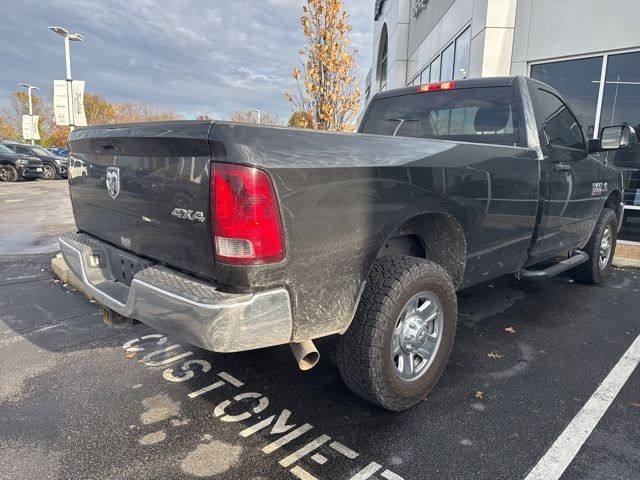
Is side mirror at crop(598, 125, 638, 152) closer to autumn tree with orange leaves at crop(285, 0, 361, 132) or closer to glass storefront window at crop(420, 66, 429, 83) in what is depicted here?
autumn tree with orange leaves at crop(285, 0, 361, 132)

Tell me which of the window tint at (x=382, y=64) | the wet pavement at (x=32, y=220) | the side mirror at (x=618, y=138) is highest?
the window tint at (x=382, y=64)

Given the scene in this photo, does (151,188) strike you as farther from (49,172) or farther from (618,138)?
(49,172)

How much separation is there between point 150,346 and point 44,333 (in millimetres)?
993

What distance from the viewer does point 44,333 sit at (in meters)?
3.86

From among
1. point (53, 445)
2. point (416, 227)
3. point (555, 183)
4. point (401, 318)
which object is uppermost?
point (555, 183)

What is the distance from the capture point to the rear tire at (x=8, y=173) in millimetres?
20219

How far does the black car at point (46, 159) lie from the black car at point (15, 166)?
2.95 feet

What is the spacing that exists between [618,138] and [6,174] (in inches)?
909

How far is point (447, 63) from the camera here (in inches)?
497

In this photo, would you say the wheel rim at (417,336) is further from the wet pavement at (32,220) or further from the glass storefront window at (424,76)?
the glass storefront window at (424,76)

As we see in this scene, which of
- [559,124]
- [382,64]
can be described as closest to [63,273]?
[559,124]

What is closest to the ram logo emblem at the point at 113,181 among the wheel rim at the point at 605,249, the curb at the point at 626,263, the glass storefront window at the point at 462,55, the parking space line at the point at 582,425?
the parking space line at the point at 582,425

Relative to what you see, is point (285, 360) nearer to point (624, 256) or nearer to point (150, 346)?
point (150, 346)

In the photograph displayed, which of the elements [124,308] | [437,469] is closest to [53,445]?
[124,308]
